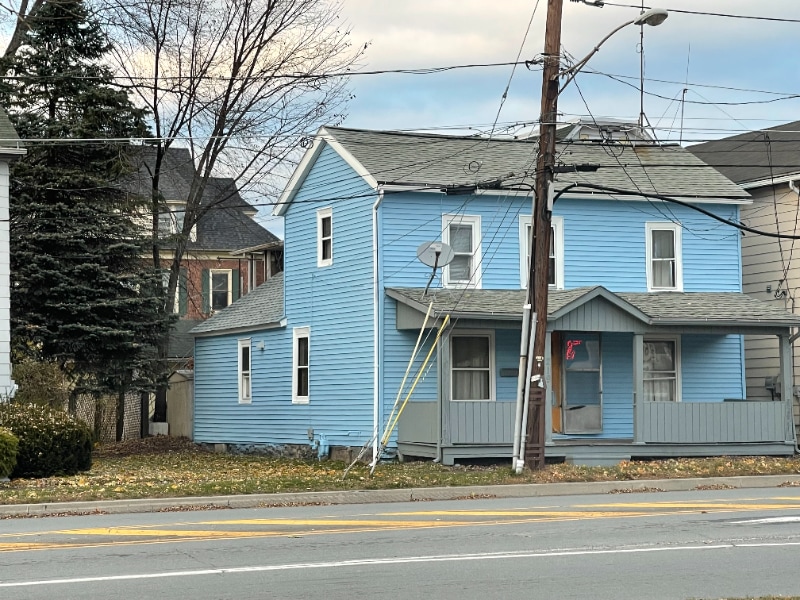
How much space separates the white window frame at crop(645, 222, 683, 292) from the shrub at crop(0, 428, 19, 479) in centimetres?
1492

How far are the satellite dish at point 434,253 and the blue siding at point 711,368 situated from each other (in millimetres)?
8424

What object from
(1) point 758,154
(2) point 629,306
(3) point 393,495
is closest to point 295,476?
(3) point 393,495

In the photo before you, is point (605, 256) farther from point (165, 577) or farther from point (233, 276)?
point (233, 276)

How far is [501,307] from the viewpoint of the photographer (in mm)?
26203

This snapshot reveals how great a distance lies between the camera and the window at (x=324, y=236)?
29250 millimetres

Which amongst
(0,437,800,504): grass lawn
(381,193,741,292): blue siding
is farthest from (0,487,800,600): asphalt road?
(381,193,741,292): blue siding

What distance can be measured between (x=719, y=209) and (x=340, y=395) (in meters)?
9.94

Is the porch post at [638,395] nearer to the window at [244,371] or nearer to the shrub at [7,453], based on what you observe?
the window at [244,371]

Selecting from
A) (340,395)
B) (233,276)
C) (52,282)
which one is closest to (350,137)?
(340,395)

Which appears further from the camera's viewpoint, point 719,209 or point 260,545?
point 719,209

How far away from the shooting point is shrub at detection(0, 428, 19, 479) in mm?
21031

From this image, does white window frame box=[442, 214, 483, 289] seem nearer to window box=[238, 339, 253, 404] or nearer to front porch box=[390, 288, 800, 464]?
front porch box=[390, 288, 800, 464]

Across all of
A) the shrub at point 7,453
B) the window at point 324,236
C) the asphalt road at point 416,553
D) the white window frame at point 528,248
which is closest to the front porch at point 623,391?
the white window frame at point 528,248

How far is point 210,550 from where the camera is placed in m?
12.6
